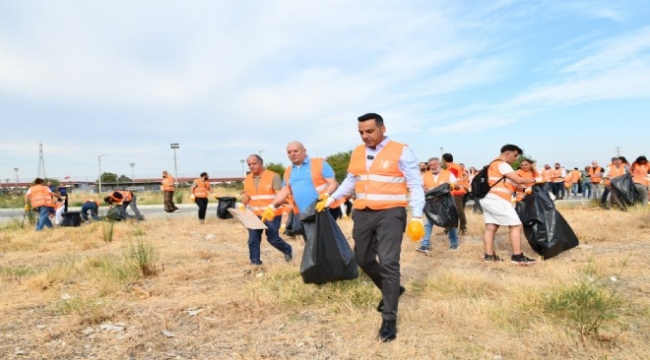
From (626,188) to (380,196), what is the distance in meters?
9.86

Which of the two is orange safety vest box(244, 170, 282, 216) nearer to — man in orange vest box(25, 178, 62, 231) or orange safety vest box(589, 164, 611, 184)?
man in orange vest box(25, 178, 62, 231)

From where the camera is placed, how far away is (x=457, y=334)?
3.49 metres

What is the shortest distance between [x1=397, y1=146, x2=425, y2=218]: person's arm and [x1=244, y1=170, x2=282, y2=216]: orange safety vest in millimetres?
2871

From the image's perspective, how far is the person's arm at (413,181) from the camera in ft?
12.4

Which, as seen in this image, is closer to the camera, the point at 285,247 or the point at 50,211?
the point at 285,247

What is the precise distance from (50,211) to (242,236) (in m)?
5.64

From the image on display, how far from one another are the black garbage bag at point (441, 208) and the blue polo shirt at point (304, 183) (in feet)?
7.64

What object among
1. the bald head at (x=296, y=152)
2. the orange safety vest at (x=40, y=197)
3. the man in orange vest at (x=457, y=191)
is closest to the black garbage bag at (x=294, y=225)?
the bald head at (x=296, y=152)

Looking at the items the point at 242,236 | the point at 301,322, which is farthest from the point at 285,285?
the point at 242,236

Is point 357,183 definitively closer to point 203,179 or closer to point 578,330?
point 578,330

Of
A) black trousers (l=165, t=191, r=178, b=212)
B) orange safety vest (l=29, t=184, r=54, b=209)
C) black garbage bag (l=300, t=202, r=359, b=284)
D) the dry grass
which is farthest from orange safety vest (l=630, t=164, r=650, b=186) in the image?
orange safety vest (l=29, t=184, r=54, b=209)

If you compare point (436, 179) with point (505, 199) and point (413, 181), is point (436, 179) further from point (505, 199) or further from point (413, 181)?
point (413, 181)

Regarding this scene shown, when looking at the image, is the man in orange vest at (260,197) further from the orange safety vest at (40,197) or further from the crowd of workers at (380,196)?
the orange safety vest at (40,197)

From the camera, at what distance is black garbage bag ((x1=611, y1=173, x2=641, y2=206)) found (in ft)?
36.3
